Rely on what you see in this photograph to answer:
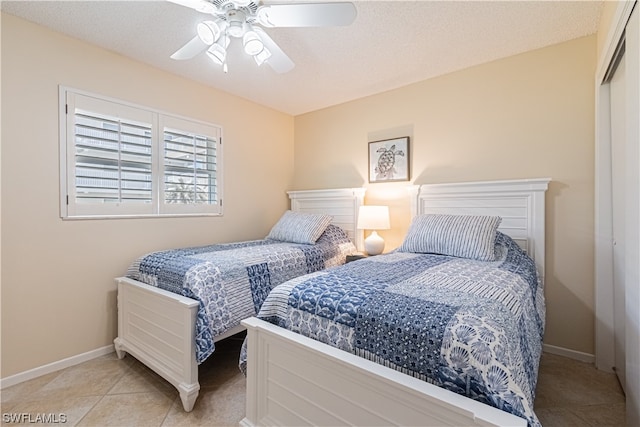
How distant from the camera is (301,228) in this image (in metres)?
2.99

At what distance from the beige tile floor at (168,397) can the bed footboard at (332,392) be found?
1.50 feet

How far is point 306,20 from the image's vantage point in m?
1.60

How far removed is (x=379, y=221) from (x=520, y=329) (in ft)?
6.07

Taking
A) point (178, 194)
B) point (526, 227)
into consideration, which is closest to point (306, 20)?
point (178, 194)

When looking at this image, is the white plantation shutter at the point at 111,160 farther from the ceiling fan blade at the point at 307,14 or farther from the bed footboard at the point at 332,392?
the bed footboard at the point at 332,392

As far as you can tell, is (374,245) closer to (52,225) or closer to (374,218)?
(374,218)

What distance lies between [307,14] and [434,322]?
5.12 ft

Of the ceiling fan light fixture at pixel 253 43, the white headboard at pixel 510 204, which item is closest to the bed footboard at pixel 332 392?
the ceiling fan light fixture at pixel 253 43

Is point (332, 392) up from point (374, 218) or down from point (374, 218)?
A: down

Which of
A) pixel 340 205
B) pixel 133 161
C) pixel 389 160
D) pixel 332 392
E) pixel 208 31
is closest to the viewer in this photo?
pixel 332 392

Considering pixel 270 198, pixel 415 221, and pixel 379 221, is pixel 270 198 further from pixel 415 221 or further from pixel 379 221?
pixel 415 221

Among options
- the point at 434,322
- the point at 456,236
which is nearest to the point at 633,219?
the point at 456,236

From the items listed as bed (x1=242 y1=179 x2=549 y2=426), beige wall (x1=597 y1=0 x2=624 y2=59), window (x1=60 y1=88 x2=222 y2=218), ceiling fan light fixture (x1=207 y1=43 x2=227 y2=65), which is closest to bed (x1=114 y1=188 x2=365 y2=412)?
bed (x1=242 y1=179 x2=549 y2=426)

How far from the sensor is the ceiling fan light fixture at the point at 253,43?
1707 millimetres
